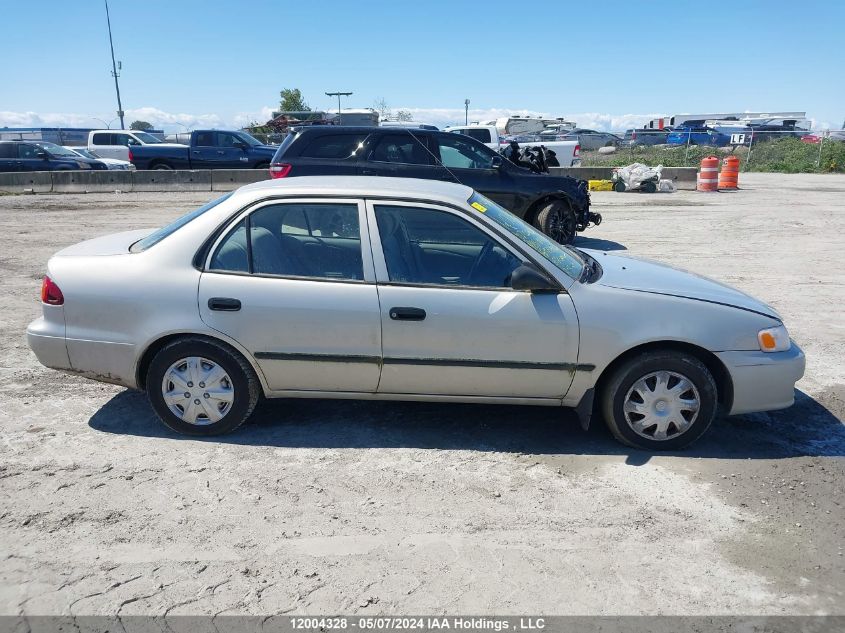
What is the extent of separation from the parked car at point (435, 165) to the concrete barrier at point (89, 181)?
12.2 m

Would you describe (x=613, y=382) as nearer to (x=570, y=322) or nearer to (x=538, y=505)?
(x=570, y=322)

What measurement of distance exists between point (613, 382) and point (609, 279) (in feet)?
2.19

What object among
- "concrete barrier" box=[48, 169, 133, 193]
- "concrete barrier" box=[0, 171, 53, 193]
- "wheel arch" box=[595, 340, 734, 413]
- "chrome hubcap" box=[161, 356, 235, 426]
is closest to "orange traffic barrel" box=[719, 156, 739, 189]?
"concrete barrier" box=[48, 169, 133, 193]

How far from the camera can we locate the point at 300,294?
4.04 m

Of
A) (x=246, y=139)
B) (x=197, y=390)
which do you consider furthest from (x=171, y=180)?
(x=197, y=390)

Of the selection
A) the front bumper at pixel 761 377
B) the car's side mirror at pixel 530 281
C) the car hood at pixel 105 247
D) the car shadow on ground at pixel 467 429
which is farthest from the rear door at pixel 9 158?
the front bumper at pixel 761 377

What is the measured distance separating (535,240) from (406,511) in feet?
6.65

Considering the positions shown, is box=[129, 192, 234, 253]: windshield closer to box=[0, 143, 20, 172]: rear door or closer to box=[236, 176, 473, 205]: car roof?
box=[236, 176, 473, 205]: car roof

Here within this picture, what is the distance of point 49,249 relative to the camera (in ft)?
35.2

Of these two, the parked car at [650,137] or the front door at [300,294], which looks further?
the parked car at [650,137]

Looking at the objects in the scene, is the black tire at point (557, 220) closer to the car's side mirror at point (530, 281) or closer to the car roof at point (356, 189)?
the car roof at point (356, 189)

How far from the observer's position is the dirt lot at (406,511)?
113 inches

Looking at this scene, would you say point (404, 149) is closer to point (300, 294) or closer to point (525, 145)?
point (300, 294)

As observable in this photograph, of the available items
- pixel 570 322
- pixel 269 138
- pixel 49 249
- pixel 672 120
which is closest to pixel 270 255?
pixel 570 322
